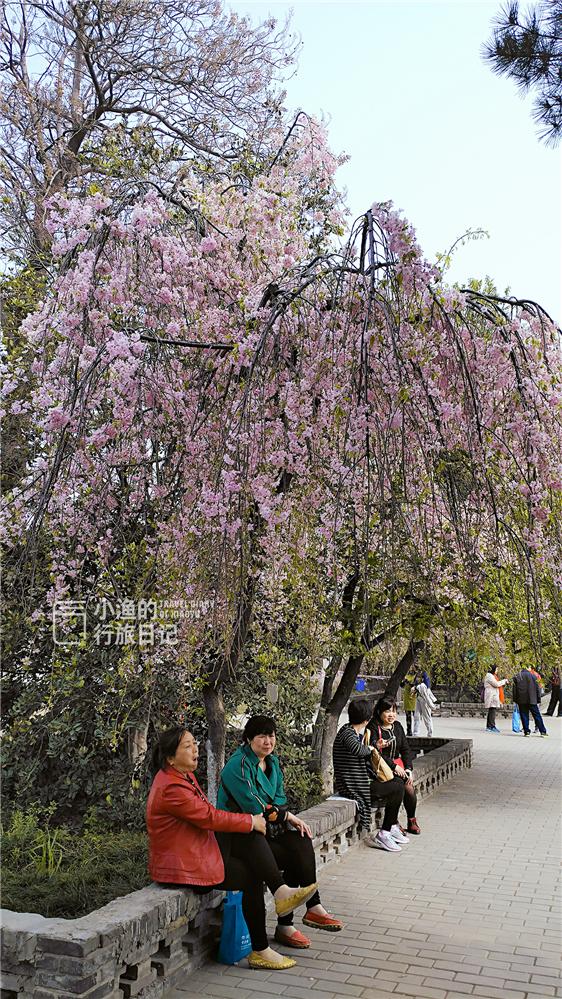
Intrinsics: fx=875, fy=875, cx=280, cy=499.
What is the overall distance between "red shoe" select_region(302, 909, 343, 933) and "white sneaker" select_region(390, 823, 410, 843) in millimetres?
2253

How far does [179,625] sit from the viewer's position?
18.0 ft

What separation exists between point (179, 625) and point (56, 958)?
228 cm

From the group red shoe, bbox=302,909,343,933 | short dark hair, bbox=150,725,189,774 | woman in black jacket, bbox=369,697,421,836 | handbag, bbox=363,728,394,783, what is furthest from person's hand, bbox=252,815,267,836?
woman in black jacket, bbox=369,697,421,836

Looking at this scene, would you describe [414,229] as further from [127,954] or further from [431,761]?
Result: [431,761]

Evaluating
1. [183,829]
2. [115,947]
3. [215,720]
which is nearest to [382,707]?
[215,720]

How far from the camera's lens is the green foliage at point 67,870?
481 cm

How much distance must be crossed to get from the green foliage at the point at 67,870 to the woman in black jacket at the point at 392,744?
2.12 metres

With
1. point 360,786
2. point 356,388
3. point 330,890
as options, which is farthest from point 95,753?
point 356,388

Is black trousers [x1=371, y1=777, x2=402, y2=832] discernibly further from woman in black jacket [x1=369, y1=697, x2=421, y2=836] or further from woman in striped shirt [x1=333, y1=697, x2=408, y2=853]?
woman in black jacket [x1=369, y1=697, x2=421, y2=836]

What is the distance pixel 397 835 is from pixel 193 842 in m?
3.34

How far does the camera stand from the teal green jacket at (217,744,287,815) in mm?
4797

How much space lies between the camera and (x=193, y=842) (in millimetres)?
4355

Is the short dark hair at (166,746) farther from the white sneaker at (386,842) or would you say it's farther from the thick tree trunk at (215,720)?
the white sneaker at (386,842)

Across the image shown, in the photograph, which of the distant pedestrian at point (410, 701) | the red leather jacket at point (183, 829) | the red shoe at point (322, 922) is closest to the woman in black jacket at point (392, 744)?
the red shoe at point (322, 922)
